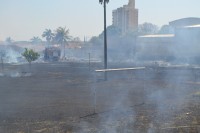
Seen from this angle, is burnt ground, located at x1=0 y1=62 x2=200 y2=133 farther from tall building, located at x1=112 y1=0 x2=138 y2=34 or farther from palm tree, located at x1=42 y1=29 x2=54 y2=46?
tall building, located at x1=112 y1=0 x2=138 y2=34

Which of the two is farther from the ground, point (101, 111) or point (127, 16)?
point (127, 16)

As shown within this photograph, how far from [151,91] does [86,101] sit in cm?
614

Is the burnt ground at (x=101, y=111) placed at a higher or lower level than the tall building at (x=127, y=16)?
lower

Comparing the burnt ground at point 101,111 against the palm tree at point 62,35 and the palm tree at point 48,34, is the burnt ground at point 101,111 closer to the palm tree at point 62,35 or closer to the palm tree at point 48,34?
the palm tree at point 62,35

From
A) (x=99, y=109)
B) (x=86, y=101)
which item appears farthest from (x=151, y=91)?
(x=99, y=109)

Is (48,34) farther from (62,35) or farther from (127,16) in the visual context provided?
(127,16)

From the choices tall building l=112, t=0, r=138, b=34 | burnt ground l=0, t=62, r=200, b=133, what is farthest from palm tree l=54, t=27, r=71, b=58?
burnt ground l=0, t=62, r=200, b=133

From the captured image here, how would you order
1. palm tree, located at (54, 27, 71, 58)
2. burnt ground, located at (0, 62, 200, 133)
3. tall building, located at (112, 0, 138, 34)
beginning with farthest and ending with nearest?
1. tall building, located at (112, 0, 138, 34)
2. palm tree, located at (54, 27, 71, 58)
3. burnt ground, located at (0, 62, 200, 133)

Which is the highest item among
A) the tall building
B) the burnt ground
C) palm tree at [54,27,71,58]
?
the tall building

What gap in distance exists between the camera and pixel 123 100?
18.6m

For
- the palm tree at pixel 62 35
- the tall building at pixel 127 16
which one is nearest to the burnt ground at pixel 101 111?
the palm tree at pixel 62 35

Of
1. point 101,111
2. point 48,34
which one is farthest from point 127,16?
point 101,111

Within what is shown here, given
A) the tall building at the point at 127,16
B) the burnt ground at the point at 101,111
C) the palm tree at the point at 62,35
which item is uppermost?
the tall building at the point at 127,16

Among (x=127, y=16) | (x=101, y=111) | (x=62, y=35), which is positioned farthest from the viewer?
(x=127, y=16)
